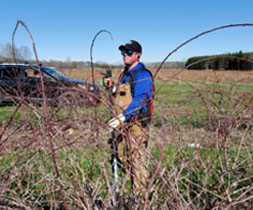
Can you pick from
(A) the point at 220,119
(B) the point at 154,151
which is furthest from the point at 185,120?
(A) the point at 220,119

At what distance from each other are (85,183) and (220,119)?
0.91 m

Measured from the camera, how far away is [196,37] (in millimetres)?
807

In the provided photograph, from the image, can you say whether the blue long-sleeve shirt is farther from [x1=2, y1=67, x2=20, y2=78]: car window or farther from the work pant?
[x1=2, y1=67, x2=20, y2=78]: car window

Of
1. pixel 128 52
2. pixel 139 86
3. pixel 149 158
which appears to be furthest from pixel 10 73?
pixel 149 158

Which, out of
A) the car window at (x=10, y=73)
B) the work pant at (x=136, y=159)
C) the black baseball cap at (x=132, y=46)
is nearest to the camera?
the work pant at (x=136, y=159)

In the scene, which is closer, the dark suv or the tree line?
the tree line

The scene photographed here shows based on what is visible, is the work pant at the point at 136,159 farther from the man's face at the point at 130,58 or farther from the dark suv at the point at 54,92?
the man's face at the point at 130,58

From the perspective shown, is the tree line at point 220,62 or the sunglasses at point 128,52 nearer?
the tree line at point 220,62

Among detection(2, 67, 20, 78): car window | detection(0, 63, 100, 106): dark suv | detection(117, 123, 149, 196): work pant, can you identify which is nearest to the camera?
detection(117, 123, 149, 196): work pant

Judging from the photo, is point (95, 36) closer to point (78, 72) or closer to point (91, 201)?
point (91, 201)

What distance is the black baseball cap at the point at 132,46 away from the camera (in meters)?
2.42

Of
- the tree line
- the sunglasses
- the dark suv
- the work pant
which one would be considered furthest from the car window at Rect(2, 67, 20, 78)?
the tree line

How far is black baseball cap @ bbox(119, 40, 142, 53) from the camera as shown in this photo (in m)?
2.42

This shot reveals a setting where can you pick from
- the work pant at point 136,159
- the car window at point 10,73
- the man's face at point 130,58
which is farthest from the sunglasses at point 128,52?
the work pant at point 136,159
